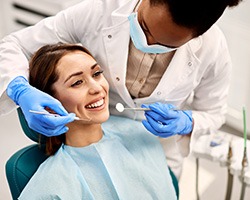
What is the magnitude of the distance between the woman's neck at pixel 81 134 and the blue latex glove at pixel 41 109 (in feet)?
0.54

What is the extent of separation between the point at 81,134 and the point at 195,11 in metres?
0.65

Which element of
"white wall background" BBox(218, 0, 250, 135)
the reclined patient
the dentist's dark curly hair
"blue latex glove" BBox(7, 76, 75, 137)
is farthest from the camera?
"white wall background" BBox(218, 0, 250, 135)

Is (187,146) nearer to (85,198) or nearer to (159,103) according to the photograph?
(159,103)

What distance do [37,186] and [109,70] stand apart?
0.49 metres

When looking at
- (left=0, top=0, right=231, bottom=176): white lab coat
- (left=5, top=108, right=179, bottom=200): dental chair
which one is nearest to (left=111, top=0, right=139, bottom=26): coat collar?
(left=0, top=0, right=231, bottom=176): white lab coat

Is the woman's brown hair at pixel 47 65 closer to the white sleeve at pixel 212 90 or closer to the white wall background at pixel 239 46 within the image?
the white sleeve at pixel 212 90

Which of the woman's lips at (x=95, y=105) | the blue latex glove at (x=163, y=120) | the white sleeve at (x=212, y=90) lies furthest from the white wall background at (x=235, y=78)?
the woman's lips at (x=95, y=105)

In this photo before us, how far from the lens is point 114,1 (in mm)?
1369

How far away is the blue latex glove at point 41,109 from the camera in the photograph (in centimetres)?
116

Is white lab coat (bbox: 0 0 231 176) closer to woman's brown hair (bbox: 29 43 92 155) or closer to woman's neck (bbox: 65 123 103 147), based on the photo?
woman's brown hair (bbox: 29 43 92 155)

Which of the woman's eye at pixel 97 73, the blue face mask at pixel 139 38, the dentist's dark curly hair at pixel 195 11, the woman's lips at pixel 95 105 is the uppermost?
the dentist's dark curly hair at pixel 195 11

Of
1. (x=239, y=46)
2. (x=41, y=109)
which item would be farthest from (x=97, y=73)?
(x=239, y=46)

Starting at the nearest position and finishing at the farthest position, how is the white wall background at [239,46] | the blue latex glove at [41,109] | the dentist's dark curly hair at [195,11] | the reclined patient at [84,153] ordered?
the dentist's dark curly hair at [195,11], the blue latex glove at [41,109], the reclined patient at [84,153], the white wall background at [239,46]

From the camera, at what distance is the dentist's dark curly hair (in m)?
0.96
